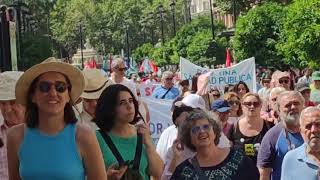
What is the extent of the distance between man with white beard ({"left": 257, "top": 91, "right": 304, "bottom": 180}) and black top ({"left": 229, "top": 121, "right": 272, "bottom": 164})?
449 mm

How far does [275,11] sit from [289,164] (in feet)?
111

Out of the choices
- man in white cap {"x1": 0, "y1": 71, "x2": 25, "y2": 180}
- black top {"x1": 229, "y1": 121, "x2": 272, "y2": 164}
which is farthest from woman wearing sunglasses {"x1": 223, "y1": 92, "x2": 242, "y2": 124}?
man in white cap {"x1": 0, "y1": 71, "x2": 25, "y2": 180}

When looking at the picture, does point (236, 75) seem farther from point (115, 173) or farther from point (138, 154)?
point (115, 173)

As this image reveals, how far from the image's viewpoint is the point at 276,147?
6230 millimetres

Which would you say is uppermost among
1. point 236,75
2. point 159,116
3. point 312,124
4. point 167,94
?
point 236,75

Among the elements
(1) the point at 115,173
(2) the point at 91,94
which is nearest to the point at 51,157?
(1) the point at 115,173

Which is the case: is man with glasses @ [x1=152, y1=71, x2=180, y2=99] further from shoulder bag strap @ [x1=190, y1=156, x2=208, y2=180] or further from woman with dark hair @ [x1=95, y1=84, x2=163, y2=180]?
shoulder bag strap @ [x1=190, y1=156, x2=208, y2=180]

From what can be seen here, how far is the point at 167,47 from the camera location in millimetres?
66000

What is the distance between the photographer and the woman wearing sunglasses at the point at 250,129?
685 cm

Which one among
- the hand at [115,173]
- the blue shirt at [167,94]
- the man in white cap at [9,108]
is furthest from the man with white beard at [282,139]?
the blue shirt at [167,94]

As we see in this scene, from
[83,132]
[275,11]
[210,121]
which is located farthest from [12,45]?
[275,11]

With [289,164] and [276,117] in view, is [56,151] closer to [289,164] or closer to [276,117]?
[289,164]

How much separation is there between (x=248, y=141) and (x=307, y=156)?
190 centimetres

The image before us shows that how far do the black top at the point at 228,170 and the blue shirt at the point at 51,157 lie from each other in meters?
0.93
